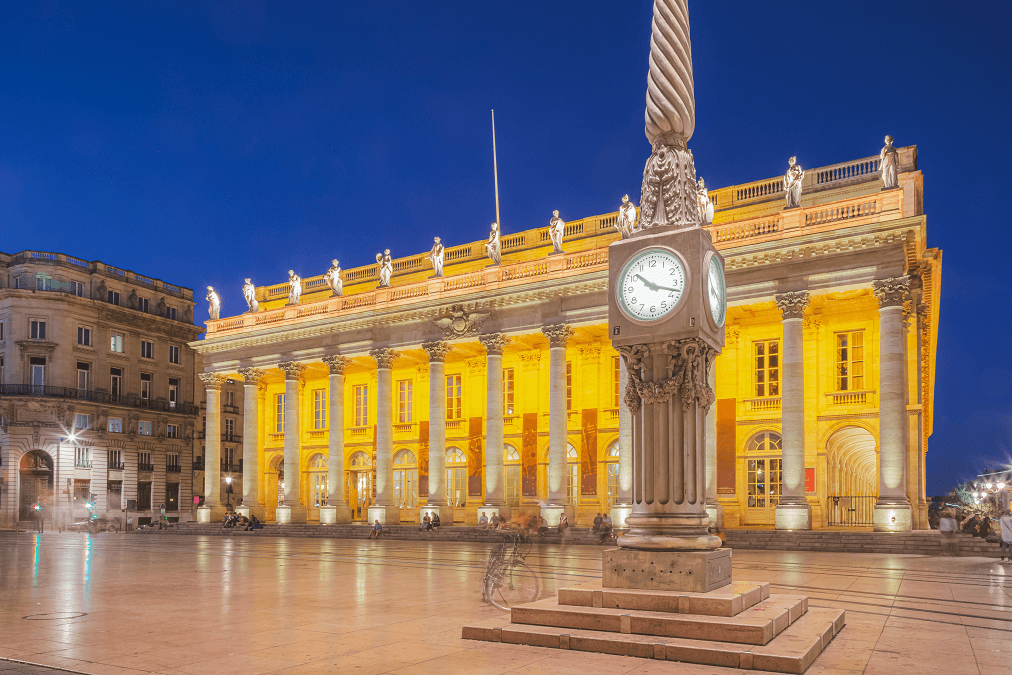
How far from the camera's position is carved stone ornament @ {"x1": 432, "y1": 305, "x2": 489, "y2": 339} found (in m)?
38.8

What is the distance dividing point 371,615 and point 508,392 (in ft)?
101

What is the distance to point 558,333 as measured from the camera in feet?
120

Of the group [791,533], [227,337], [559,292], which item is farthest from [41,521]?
[791,533]

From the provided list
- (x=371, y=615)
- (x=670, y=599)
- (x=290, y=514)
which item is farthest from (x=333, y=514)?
(x=670, y=599)

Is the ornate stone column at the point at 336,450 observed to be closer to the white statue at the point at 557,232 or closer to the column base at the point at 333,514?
the column base at the point at 333,514

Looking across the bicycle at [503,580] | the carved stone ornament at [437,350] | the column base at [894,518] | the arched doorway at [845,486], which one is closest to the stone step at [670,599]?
the bicycle at [503,580]

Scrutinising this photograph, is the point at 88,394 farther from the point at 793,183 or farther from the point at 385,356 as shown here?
the point at 793,183

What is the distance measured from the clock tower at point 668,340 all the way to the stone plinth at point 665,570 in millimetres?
11

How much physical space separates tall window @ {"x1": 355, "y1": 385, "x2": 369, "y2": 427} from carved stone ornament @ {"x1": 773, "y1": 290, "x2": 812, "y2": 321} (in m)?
24.7

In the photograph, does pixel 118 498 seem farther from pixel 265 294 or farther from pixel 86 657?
pixel 86 657

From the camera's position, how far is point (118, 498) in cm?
5891

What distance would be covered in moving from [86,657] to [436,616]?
4.46m

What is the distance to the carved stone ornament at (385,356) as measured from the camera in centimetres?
4172

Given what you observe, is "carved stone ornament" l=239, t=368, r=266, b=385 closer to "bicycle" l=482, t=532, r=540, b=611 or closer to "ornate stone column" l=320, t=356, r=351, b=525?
"ornate stone column" l=320, t=356, r=351, b=525
